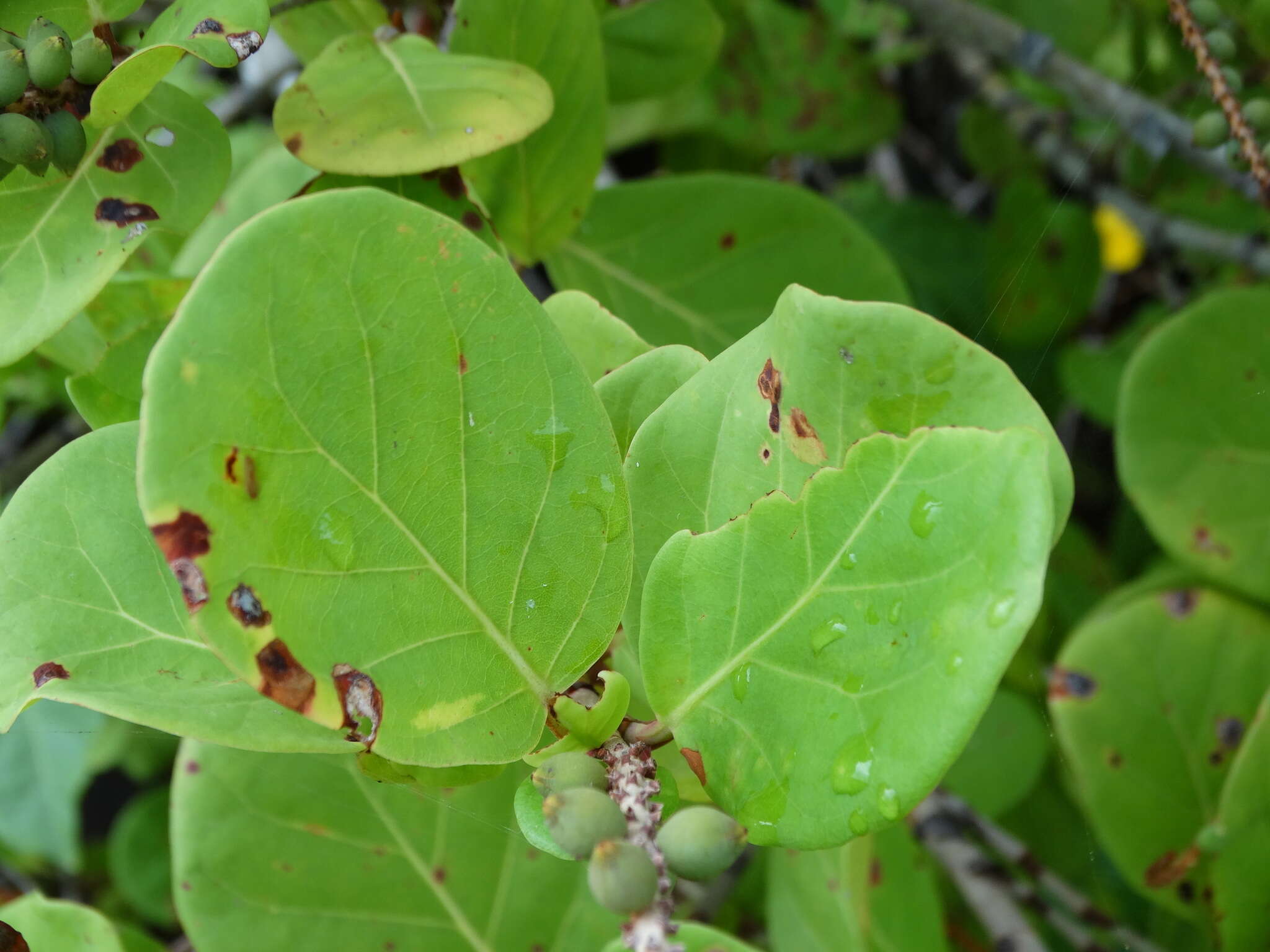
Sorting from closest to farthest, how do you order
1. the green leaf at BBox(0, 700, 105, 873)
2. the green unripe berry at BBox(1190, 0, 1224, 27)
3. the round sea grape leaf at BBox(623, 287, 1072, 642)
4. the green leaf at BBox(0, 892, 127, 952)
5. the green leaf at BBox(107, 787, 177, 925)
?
the round sea grape leaf at BBox(623, 287, 1072, 642), the green leaf at BBox(0, 892, 127, 952), the green unripe berry at BBox(1190, 0, 1224, 27), the green leaf at BBox(0, 700, 105, 873), the green leaf at BBox(107, 787, 177, 925)

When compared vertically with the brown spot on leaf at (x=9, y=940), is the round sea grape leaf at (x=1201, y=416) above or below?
below

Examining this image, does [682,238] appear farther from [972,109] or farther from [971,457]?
[972,109]

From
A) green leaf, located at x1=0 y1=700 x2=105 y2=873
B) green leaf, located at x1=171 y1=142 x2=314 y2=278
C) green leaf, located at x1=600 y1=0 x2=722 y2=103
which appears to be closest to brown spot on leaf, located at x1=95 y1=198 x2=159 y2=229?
green leaf, located at x1=171 y1=142 x2=314 y2=278

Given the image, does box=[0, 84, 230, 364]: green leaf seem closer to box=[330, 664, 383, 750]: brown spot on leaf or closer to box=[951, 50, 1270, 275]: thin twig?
box=[330, 664, 383, 750]: brown spot on leaf

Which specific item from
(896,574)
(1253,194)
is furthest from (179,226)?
(1253,194)

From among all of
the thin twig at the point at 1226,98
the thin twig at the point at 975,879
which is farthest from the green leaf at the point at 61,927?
the thin twig at the point at 1226,98

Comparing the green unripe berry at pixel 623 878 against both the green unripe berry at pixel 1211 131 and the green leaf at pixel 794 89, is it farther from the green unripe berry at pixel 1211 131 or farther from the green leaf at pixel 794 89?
the green leaf at pixel 794 89
